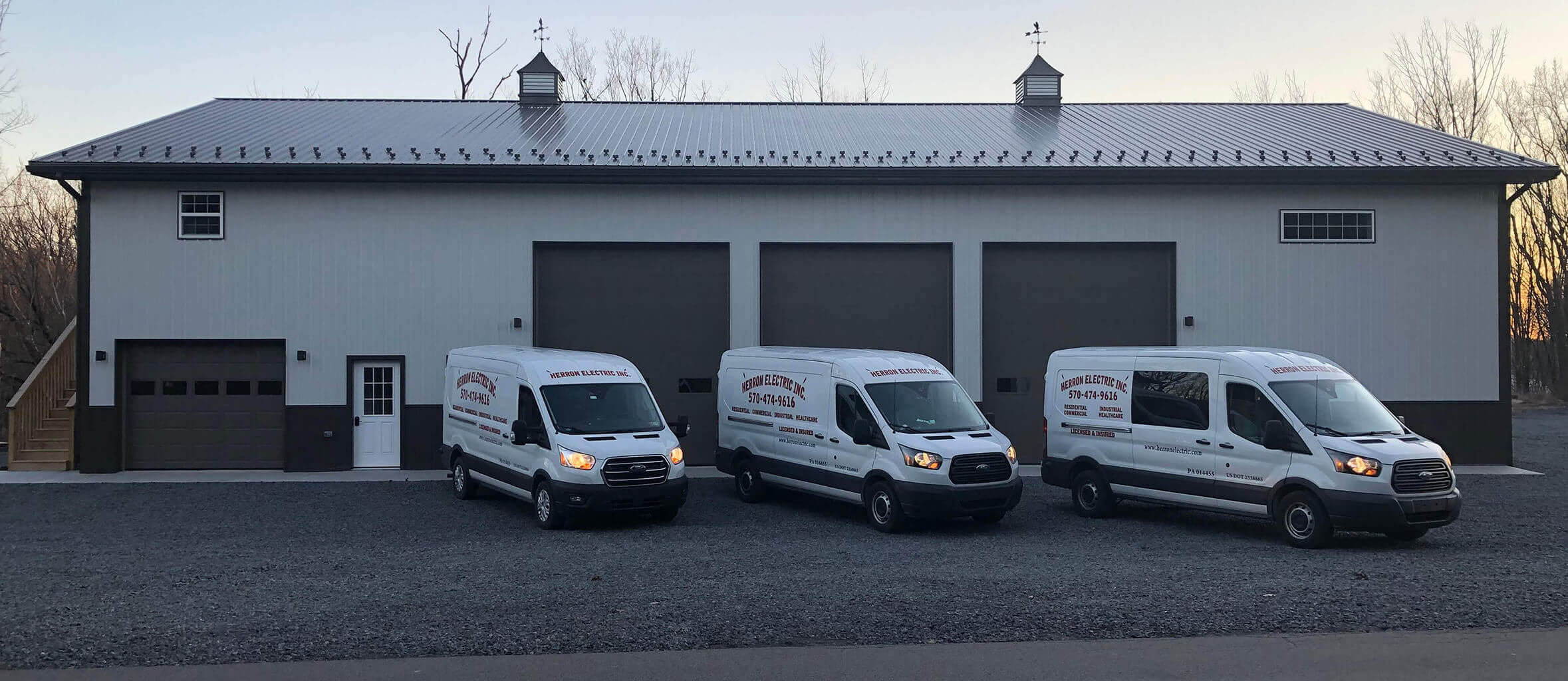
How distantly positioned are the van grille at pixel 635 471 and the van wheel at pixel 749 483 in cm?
232

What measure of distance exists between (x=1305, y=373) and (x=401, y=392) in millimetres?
13947

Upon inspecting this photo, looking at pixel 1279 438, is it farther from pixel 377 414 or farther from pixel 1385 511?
pixel 377 414

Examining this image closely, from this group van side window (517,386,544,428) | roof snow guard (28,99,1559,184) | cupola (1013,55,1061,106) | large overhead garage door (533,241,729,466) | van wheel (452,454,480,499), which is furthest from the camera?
cupola (1013,55,1061,106)

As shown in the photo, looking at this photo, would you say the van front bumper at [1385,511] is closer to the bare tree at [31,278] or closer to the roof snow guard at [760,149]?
the roof snow guard at [760,149]

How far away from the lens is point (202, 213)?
737 inches

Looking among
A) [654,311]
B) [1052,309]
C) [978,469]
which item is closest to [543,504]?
[978,469]

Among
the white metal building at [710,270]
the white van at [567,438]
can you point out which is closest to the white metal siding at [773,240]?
the white metal building at [710,270]

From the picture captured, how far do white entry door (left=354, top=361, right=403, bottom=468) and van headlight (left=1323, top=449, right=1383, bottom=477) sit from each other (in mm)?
14283

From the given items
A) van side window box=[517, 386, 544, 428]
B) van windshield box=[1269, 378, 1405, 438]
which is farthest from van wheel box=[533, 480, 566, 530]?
van windshield box=[1269, 378, 1405, 438]

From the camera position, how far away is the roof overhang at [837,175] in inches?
728

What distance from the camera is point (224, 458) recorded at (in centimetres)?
1869

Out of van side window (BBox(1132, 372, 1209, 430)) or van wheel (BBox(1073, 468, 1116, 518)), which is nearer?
van side window (BBox(1132, 372, 1209, 430))

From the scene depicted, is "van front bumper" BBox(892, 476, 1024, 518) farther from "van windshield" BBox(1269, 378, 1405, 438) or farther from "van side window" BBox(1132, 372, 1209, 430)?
"van windshield" BBox(1269, 378, 1405, 438)

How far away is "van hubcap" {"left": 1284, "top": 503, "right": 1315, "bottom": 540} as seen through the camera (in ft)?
36.7
